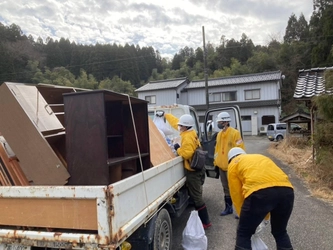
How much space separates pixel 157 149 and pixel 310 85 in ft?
19.9

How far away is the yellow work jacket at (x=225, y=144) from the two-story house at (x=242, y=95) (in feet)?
74.8

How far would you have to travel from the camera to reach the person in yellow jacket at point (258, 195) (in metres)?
2.58

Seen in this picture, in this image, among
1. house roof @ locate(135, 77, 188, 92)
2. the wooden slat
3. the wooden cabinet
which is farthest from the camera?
house roof @ locate(135, 77, 188, 92)

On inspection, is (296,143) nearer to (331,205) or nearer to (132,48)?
(331,205)

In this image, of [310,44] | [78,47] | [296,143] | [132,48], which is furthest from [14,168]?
[132,48]

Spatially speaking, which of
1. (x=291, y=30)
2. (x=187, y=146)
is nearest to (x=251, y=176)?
(x=187, y=146)

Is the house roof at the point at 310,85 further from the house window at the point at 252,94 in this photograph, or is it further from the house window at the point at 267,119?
the house window at the point at 252,94

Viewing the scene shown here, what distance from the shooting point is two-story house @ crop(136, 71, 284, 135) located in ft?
86.0

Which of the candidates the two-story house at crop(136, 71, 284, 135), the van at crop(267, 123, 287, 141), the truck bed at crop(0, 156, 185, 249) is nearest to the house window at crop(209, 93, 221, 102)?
the two-story house at crop(136, 71, 284, 135)

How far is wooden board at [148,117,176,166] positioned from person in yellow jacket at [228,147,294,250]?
3.80ft

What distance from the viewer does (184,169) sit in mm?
4184

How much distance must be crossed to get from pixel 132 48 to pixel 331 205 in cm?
5621

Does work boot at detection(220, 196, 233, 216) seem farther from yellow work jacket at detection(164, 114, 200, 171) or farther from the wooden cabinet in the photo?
the wooden cabinet

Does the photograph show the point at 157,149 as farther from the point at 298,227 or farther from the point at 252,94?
the point at 252,94
